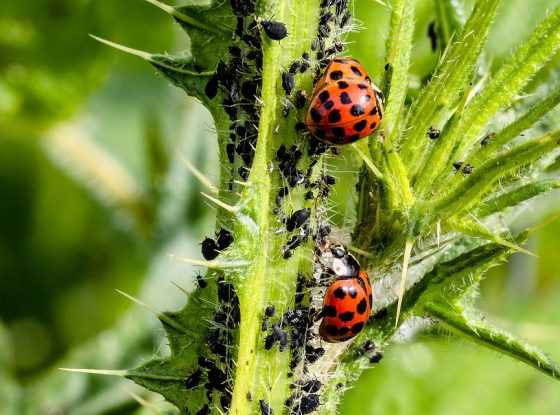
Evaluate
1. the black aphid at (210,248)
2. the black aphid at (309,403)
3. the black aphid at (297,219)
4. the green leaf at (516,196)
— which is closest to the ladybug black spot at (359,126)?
the black aphid at (297,219)

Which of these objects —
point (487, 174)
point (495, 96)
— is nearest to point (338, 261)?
point (487, 174)

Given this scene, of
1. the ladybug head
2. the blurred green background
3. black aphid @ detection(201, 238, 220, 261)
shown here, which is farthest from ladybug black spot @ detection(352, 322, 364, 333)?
the blurred green background

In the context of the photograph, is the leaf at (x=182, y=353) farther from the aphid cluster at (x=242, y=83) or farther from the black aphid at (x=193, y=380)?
the aphid cluster at (x=242, y=83)

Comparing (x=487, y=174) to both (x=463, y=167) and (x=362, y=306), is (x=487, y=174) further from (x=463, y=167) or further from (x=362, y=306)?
(x=362, y=306)

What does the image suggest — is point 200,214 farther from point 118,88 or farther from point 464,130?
point 464,130

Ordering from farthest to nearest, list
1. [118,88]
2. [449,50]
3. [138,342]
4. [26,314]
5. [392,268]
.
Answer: [118,88] < [26,314] < [138,342] < [392,268] < [449,50]

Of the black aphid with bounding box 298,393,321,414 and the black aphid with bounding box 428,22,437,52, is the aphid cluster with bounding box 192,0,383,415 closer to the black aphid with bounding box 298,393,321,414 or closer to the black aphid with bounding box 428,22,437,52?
the black aphid with bounding box 298,393,321,414

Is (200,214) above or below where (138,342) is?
above

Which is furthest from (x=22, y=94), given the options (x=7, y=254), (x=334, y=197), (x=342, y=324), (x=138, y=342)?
(x=342, y=324)
